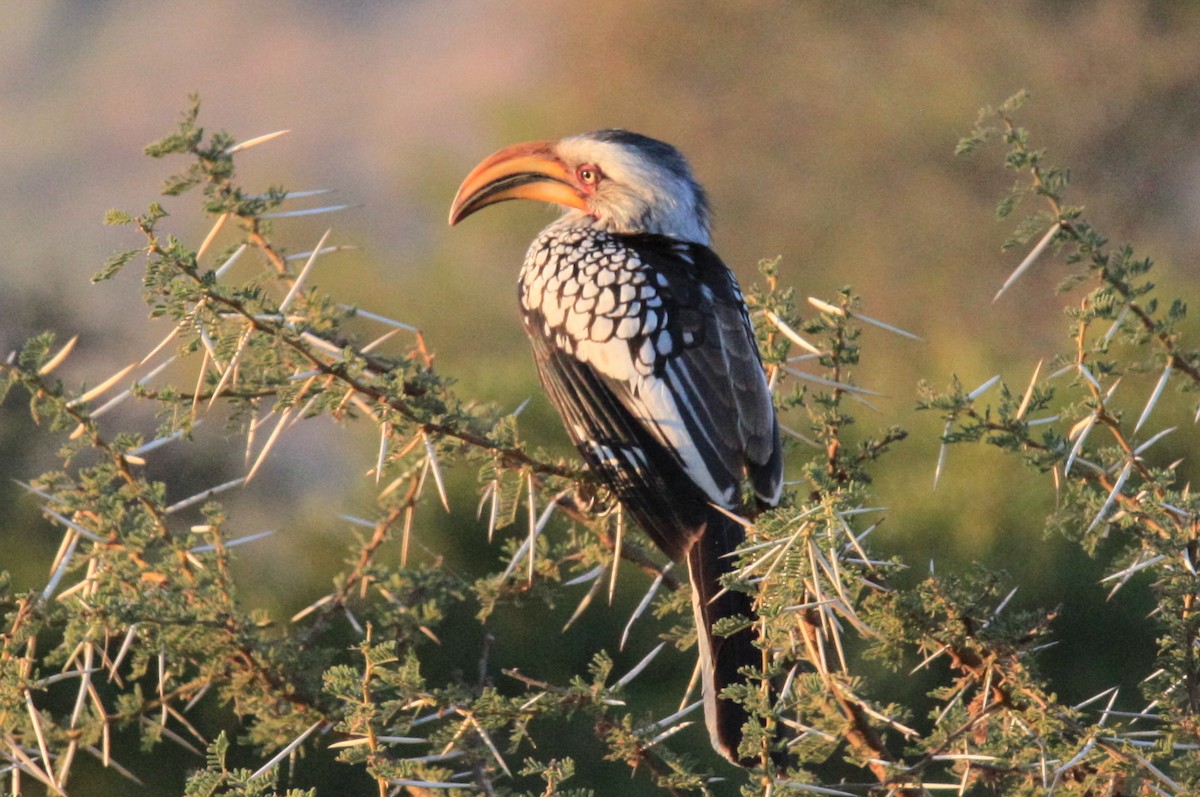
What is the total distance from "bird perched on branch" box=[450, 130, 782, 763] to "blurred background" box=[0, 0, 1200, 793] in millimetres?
850

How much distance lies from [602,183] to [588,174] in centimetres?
3

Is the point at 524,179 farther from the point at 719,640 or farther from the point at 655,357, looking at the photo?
the point at 719,640

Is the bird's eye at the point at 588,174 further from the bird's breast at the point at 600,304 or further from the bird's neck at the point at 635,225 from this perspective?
the bird's breast at the point at 600,304

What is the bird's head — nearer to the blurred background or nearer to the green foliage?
the green foliage

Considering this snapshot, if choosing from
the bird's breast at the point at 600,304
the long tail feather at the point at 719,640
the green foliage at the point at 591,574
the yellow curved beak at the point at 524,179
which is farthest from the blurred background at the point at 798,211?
the green foliage at the point at 591,574

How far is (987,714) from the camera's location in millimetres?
1282

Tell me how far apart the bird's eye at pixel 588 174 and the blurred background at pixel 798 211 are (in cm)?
84

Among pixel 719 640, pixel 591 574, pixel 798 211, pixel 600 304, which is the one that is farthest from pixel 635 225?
pixel 798 211

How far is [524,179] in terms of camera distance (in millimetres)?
2283

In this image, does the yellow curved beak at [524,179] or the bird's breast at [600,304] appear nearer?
the bird's breast at [600,304]

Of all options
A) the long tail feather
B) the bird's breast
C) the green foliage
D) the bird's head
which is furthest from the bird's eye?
the long tail feather

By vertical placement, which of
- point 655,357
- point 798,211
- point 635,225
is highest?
point 798,211

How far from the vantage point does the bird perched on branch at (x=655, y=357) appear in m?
1.68

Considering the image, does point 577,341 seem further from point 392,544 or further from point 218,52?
point 218,52
